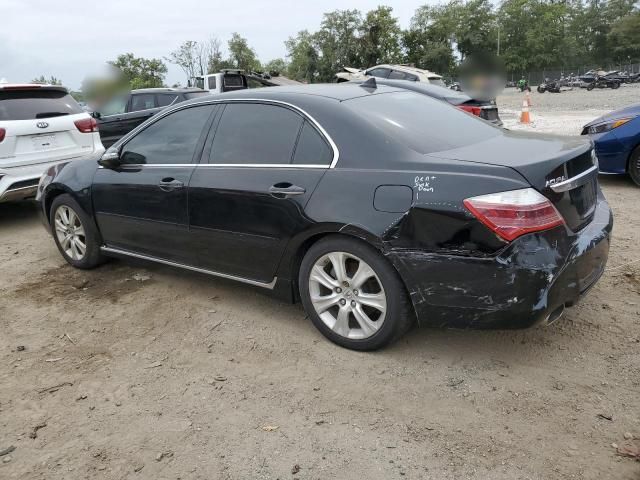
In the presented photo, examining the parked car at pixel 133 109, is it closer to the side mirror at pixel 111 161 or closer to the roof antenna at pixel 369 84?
the side mirror at pixel 111 161

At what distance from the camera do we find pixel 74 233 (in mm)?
4938

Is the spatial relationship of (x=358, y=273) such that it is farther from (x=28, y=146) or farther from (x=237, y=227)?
(x=28, y=146)

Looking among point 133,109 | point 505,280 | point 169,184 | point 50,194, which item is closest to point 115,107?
point 133,109

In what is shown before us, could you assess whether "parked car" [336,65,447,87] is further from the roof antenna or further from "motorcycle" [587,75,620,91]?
"motorcycle" [587,75,620,91]

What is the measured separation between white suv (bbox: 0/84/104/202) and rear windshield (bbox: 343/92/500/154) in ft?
15.4

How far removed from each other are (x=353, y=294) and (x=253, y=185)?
3.15 feet

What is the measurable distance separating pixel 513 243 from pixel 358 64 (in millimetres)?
53816

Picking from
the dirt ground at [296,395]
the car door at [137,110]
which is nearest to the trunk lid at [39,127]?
the dirt ground at [296,395]

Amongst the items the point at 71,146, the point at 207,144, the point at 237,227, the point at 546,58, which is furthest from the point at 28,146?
the point at 546,58

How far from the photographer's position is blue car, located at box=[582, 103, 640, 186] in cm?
669

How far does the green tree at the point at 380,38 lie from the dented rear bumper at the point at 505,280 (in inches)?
2083

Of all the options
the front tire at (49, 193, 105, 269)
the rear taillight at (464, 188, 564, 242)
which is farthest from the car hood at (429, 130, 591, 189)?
the front tire at (49, 193, 105, 269)

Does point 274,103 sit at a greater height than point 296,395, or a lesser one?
greater

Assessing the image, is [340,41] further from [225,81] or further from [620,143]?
[620,143]
